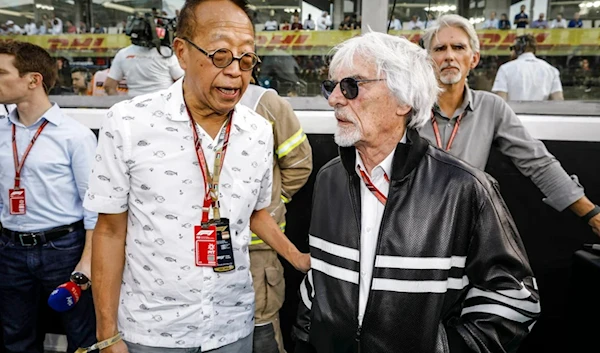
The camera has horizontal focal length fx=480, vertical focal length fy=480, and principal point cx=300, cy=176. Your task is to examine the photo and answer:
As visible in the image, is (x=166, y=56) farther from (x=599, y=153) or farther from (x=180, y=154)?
(x=599, y=153)

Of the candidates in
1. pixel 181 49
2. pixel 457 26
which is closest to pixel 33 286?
Answer: pixel 181 49

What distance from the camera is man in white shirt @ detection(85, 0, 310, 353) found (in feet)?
4.76

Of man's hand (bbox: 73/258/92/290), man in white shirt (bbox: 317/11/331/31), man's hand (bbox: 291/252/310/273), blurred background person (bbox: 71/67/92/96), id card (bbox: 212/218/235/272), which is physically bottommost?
man's hand (bbox: 73/258/92/290)

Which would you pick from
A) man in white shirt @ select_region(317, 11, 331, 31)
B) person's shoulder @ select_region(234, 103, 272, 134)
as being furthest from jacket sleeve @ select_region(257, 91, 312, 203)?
man in white shirt @ select_region(317, 11, 331, 31)

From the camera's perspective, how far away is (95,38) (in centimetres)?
405

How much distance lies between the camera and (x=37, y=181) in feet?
8.17

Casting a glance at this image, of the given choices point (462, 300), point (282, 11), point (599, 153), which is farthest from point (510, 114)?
point (282, 11)

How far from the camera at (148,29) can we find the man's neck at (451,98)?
2433 mm

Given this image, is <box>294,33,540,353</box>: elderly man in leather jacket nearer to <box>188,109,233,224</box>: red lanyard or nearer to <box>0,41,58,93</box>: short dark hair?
<box>188,109,233,224</box>: red lanyard

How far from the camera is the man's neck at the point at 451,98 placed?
2186 mm

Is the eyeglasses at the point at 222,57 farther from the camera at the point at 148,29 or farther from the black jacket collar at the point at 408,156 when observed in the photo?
the camera at the point at 148,29

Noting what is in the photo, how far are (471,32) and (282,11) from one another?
1.55m

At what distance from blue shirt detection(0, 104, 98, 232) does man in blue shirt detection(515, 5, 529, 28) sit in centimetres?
298

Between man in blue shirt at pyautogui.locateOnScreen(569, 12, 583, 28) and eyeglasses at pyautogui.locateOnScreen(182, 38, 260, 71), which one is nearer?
eyeglasses at pyautogui.locateOnScreen(182, 38, 260, 71)
